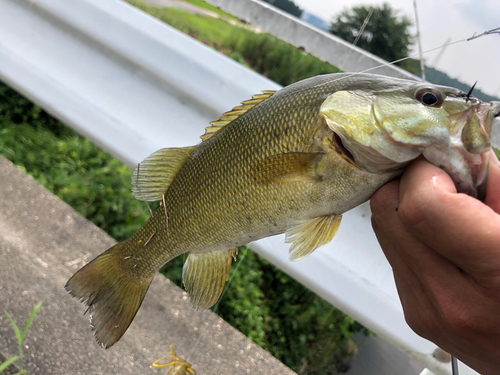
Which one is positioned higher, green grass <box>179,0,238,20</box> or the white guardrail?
green grass <box>179,0,238,20</box>

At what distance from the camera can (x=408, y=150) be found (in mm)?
944

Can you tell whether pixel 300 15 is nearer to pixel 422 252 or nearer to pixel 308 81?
pixel 308 81

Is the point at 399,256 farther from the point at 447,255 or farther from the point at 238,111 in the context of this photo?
the point at 238,111

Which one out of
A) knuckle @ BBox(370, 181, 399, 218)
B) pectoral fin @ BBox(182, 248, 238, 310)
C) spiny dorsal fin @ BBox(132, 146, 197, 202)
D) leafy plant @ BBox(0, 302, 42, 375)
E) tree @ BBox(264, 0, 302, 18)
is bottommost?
leafy plant @ BBox(0, 302, 42, 375)

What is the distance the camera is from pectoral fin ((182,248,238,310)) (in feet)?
4.39

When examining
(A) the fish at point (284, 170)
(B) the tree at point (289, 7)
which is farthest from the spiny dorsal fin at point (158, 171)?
Result: (B) the tree at point (289, 7)

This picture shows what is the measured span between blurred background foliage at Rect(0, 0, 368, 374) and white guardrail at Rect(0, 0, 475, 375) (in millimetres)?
300

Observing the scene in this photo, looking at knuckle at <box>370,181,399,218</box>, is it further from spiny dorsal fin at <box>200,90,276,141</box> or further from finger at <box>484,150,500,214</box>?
spiny dorsal fin at <box>200,90,276,141</box>

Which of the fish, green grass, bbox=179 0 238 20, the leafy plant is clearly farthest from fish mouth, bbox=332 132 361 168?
green grass, bbox=179 0 238 20

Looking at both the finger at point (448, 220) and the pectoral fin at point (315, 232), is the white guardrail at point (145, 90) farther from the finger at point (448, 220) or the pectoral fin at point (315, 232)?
the finger at point (448, 220)

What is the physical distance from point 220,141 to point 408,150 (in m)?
0.60

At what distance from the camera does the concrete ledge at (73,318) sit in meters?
1.66

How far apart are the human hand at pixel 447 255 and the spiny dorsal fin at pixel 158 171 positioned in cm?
72

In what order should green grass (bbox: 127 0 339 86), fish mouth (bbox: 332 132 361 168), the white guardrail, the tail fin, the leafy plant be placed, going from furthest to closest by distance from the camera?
green grass (bbox: 127 0 339 86) → the white guardrail → the leafy plant → the tail fin → fish mouth (bbox: 332 132 361 168)
